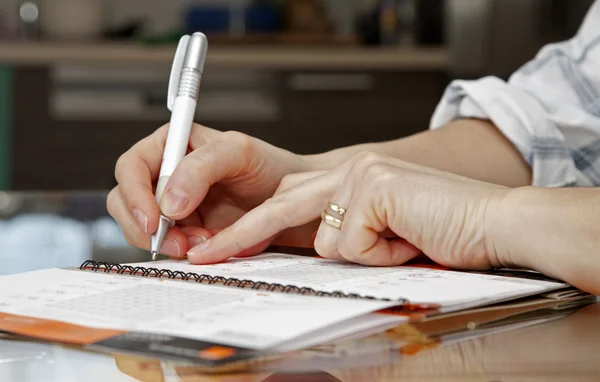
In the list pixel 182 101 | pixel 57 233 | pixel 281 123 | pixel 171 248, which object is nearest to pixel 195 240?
pixel 171 248

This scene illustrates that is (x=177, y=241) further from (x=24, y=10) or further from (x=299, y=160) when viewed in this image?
(x=24, y=10)

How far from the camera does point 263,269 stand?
692mm

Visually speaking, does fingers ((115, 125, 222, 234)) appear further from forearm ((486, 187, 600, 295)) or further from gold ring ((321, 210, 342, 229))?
forearm ((486, 187, 600, 295))

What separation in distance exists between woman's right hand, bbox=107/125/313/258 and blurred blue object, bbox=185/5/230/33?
8.80 feet

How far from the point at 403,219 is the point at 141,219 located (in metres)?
0.25

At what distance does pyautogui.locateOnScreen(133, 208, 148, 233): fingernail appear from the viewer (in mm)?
793

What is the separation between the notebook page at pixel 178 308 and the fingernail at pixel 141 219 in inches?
6.0

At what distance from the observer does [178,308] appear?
51cm

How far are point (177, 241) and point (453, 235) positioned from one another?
260mm

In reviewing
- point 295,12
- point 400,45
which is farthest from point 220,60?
point 400,45

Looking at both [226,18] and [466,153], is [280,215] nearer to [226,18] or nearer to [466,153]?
[466,153]

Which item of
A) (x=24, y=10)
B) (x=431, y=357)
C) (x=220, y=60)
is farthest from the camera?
(x=24, y=10)

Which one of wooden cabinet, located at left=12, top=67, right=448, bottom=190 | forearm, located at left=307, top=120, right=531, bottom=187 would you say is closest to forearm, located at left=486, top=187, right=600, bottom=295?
forearm, located at left=307, top=120, right=531, bottom=187

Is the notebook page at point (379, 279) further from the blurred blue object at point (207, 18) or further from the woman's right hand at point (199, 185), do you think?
the blurred blue object at point (207, 18)
